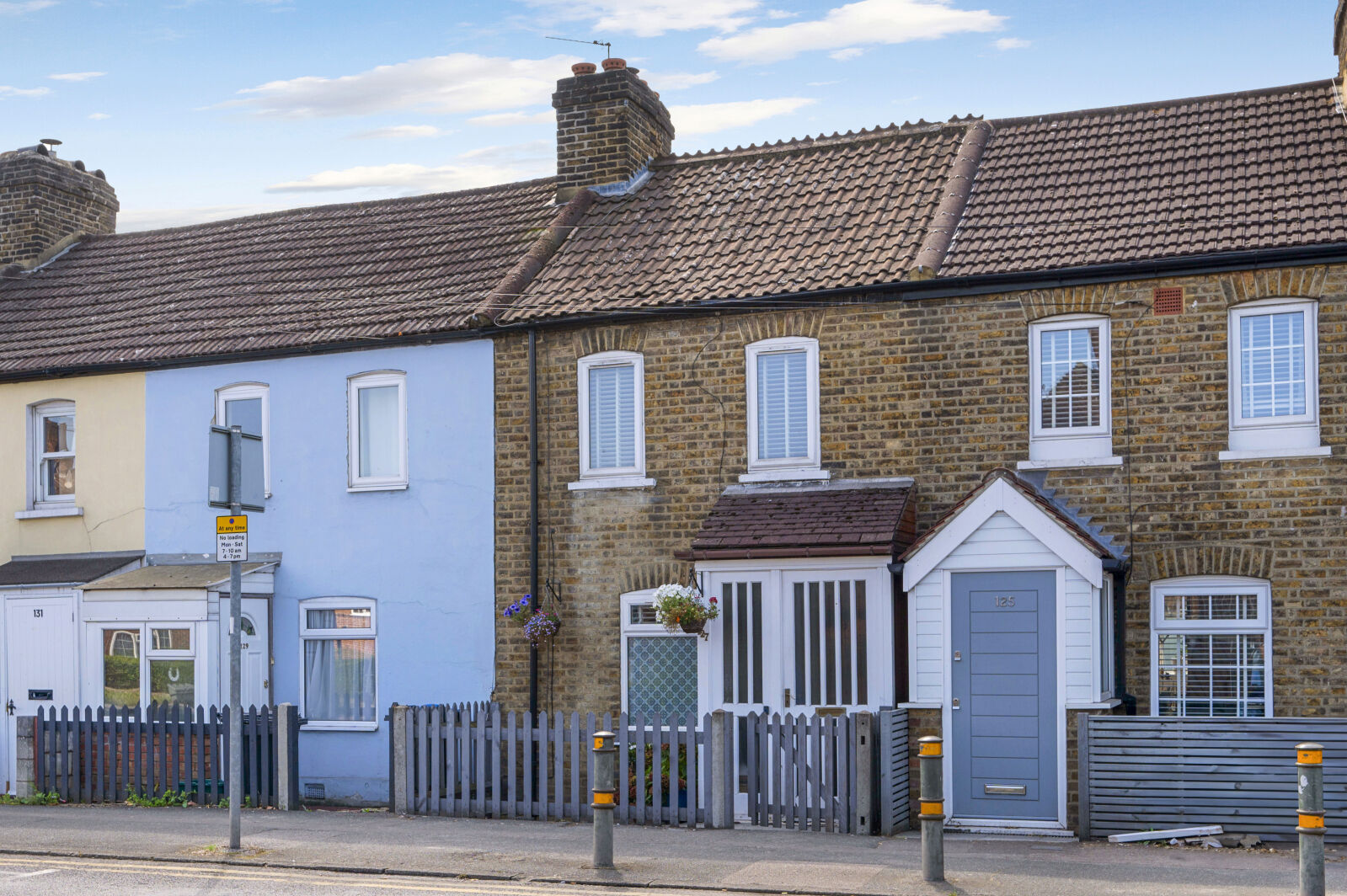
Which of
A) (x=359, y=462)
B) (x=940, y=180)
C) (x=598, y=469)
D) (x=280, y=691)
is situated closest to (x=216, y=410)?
(x=359, y=462)

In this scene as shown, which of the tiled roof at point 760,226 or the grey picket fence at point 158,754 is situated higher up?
the tiled roof at point 760,226

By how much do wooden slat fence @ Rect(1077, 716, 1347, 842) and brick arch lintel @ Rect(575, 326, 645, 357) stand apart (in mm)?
6583

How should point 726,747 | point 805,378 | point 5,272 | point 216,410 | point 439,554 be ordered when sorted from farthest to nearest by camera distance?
point 5,272 < point 216,410 < point 439,554 < point 805,378 < point 726,747

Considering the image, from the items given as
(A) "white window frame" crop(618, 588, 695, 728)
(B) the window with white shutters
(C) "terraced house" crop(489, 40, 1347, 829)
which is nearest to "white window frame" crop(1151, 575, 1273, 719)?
(C) "terraced house" crop(489, 40, 1347, 829)

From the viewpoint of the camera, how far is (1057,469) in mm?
15203

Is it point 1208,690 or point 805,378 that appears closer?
point 1208,690

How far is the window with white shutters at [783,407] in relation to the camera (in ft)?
53.7

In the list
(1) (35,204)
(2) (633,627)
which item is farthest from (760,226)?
(1) (35,204)

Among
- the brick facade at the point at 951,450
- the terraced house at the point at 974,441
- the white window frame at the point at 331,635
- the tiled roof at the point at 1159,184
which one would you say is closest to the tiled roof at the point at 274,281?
the terraced house at the point at 974,441

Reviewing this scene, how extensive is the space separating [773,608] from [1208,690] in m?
4.27

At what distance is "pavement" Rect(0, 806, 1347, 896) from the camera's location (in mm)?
11211

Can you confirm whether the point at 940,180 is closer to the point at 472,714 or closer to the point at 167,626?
the point at 472,714

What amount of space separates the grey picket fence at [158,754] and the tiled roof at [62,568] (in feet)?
5.95

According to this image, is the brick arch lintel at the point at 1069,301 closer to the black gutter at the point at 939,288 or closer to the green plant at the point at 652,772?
the black gutter at the point at 939,288
